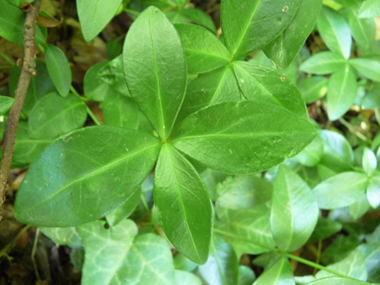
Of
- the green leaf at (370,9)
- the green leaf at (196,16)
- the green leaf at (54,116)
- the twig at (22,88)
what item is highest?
the green leaf at (370,9)

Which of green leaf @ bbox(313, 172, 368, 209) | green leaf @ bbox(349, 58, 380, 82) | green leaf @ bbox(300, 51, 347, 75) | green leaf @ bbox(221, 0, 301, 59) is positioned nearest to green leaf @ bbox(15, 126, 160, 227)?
green leaf @ bbox(221, 0, 301, 59)

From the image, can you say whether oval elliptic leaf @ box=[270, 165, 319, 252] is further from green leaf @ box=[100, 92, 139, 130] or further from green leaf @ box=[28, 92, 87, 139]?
green leaf @ box=[28, 92, 87, 139]

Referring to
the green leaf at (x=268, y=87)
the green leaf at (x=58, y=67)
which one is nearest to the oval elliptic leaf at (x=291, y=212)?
the green leaf at (x=268, y=87)

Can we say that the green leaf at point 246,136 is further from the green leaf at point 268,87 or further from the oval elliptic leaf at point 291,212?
the oval elliptic leaf at point 291,212

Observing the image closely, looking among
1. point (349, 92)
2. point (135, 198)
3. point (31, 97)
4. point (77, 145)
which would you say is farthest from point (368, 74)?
point (31, 97)

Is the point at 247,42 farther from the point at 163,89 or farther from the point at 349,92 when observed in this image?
the point at 349,92

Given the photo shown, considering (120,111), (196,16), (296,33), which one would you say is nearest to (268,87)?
(296,33)

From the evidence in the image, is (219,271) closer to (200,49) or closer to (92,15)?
(200,49)
